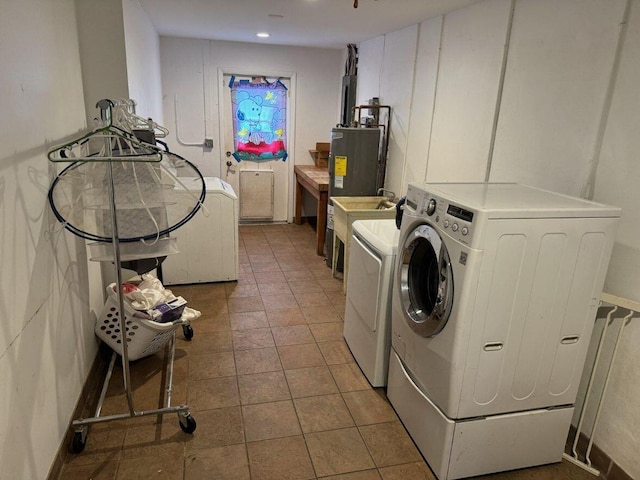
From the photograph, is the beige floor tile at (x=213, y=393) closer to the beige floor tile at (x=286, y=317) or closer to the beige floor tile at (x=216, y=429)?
the beige floor tile at (x=216, y=429)

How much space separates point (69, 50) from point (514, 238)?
7.44 ft

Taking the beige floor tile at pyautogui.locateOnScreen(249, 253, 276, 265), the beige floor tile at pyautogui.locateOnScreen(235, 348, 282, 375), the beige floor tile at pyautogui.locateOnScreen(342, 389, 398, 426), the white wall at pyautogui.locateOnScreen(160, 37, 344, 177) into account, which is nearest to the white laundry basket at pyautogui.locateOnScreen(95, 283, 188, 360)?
the beige floor tile at pyautogui.locateOnScreen(235, 348, 282, 375)

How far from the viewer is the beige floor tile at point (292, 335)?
2.99 meters

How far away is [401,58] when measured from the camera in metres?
3.95

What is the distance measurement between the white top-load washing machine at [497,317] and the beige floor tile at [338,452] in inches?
11.1

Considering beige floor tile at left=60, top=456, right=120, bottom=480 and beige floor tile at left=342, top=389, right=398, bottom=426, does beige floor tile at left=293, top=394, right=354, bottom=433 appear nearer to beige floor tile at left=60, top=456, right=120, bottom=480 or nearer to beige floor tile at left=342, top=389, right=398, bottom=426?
beige floor tile at left=342, top=389, right=398, bottom=426

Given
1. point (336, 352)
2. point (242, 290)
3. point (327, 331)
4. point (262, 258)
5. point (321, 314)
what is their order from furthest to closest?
point (262, 258) < point (242, 290) < point (321, 314) < point (327, 331) < point (336, 352)

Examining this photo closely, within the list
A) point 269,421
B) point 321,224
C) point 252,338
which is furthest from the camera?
point 321,224

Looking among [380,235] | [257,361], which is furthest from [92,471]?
[380,235]

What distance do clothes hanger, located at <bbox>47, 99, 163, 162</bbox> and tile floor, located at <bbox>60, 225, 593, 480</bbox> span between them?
1294 mm

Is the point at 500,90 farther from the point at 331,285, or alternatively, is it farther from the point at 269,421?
the point at 269,421

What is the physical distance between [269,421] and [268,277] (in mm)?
1942

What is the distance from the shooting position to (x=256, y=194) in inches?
230

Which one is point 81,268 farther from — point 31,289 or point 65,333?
point 31,289
